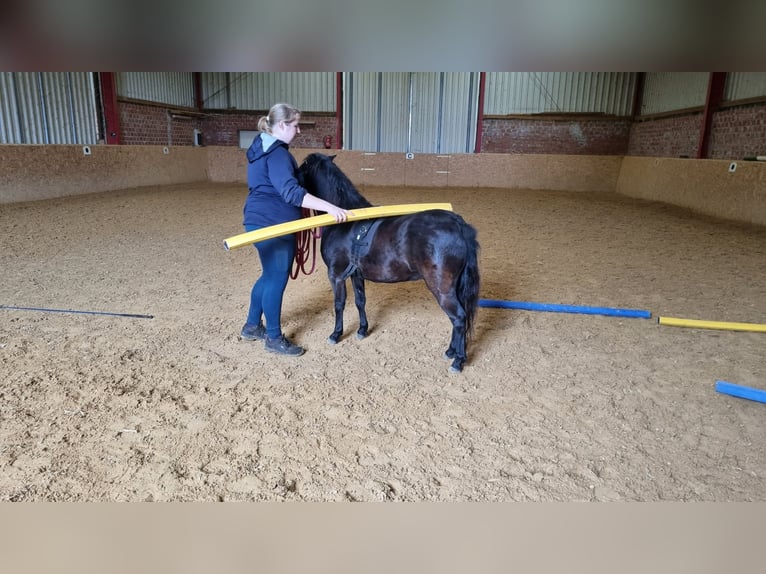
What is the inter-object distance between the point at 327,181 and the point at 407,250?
69 cm

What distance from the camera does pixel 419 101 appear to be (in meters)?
15.9

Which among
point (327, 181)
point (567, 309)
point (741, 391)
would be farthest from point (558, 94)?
point (741, 391)

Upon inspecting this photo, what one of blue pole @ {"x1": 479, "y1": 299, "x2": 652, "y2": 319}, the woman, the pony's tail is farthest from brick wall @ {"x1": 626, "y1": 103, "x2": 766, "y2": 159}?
the woman

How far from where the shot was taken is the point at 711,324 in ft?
12.6

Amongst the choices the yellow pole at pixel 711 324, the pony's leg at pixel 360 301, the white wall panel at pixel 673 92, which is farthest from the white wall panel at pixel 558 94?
the pony's leg at pixel 360 301

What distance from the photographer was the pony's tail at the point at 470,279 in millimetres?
3014

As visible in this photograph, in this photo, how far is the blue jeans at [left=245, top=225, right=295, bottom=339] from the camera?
3.18m

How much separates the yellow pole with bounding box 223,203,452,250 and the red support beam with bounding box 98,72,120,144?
1167 cm

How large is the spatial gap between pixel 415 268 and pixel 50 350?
2.41 meters

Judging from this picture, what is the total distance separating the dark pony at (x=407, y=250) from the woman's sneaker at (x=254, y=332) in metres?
0.60

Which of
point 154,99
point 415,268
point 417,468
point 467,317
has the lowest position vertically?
point 417,468

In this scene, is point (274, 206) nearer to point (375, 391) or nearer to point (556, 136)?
point (375, 391)
